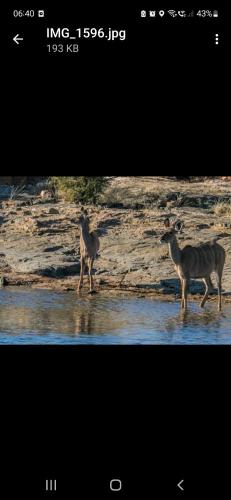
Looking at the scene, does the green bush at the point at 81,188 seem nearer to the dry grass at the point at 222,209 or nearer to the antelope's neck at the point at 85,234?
the dry grass at the point at 222,209

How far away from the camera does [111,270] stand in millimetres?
17969

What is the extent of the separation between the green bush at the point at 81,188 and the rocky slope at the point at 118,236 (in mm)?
267

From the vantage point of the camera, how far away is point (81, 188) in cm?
2273

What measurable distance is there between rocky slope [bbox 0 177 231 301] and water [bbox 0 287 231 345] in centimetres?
88

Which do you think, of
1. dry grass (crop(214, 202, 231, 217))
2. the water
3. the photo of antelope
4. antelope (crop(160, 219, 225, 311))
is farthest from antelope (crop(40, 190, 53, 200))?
antelope (crop(160, 219, 225, 311))

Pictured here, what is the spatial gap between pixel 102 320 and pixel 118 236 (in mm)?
5411

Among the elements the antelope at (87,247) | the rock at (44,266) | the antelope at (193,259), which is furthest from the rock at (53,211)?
the antelope at (193,259)

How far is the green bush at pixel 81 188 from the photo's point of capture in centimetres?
2264

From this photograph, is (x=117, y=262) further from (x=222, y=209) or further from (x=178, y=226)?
(x=222, y=209)
